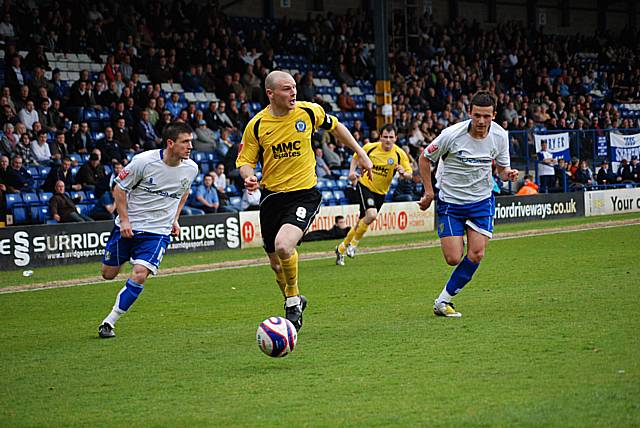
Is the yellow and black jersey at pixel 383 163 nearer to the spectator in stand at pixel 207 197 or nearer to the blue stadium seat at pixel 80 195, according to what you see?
the spectator in stand at pixel 207 197

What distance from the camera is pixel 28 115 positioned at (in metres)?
21.0

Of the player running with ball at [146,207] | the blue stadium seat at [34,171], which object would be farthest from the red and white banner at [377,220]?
the player running with ball at [146,207]

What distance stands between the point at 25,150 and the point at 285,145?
1317 centimetres

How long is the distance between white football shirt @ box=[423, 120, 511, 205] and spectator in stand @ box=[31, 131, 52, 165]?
13.1 m

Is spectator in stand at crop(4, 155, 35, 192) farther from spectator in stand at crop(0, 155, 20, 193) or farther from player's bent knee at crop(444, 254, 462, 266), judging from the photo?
player's bent knee at crop(444, 254, 462, 266)

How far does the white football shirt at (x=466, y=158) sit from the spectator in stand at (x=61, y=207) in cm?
1165

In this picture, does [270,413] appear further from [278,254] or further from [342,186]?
[342,186]

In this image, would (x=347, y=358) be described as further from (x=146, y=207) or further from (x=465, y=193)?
(x=146, y=207)

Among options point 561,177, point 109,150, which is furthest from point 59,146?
point 561,177

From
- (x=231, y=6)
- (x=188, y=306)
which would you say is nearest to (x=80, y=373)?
(x=188, y=306)

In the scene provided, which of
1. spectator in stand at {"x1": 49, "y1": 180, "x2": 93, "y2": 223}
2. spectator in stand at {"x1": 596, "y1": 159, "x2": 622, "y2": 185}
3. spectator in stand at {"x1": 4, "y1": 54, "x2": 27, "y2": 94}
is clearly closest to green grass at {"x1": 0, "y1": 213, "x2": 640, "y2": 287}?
spectator in stand at {"x1": 49, "y1": 180, "x2": 93, "y2": 223}

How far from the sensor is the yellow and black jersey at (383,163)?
677 inches

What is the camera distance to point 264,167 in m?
9.04

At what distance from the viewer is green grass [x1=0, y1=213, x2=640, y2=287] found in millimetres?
16337
